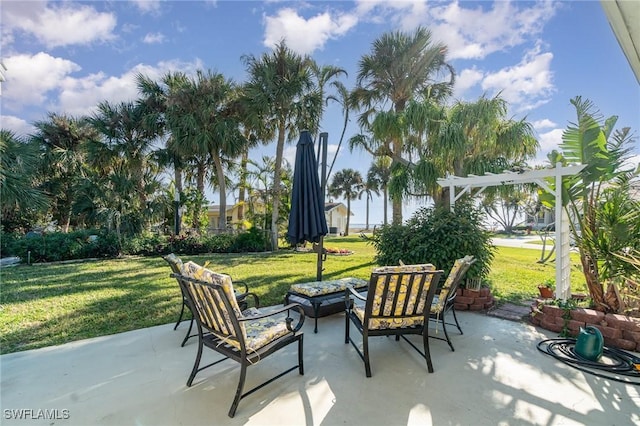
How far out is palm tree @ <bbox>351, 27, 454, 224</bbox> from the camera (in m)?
10.8

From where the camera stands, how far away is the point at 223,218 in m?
15.0

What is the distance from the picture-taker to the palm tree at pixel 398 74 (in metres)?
10.8

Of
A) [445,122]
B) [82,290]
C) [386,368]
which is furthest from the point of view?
[445,122]

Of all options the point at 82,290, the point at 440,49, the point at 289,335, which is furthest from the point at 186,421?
the point at 440,49

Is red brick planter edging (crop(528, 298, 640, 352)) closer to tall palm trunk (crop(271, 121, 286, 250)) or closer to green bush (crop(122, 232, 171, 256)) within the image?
tall palm trunk (crop(271, 121, 286, 250))

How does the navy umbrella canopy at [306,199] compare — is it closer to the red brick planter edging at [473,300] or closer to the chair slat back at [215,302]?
the chair slat back at [215,302]

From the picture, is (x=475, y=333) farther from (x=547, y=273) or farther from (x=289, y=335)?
(x=547, y=273)

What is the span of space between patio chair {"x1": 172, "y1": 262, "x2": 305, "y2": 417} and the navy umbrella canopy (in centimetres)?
196

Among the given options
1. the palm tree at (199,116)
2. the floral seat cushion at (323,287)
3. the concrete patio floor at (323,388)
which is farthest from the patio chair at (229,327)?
the palm tree at (199,116)

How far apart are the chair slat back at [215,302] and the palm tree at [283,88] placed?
11062 mm

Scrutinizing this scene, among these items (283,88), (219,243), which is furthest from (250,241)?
(283,88)

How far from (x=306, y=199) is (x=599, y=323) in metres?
3.95

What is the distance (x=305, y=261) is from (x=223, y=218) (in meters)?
6.56

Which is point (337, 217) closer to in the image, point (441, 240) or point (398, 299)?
point (441, 240)
